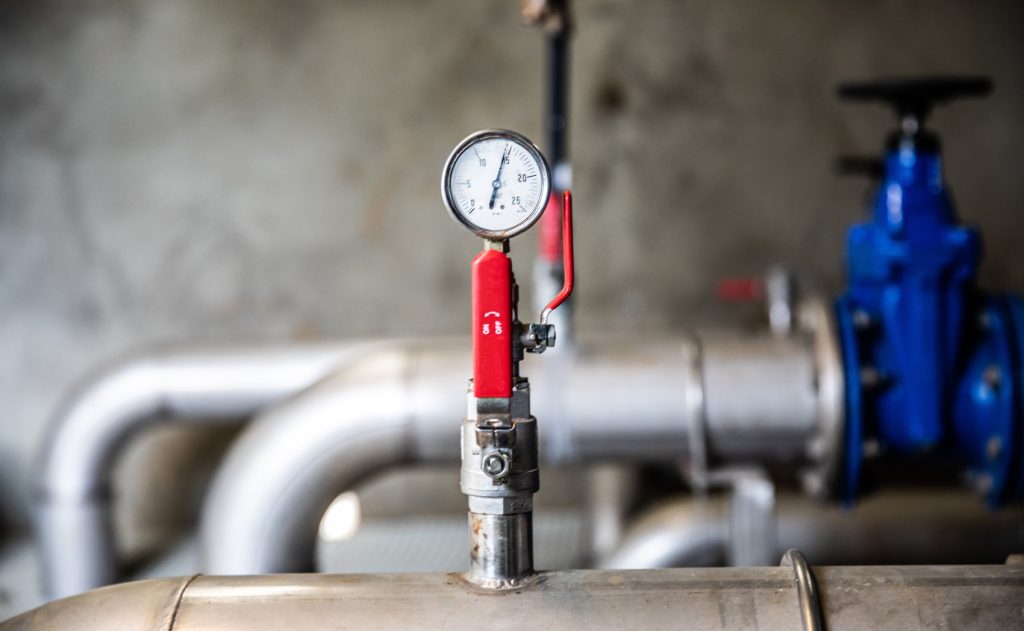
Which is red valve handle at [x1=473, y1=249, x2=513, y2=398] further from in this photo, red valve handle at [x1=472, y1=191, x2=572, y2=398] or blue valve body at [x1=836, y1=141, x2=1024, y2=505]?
blue valve body at [x1=836, y1=141, x2=1024, y2=505]

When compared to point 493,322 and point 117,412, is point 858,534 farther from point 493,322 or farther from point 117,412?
point 117,412

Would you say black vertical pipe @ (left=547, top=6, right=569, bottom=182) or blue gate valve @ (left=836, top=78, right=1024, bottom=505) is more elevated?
black vertical pipe @ (left=547, top=6, right=569, bottom=182)

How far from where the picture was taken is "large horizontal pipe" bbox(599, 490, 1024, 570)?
2.03 metres

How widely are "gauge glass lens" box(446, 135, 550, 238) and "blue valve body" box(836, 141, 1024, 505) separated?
0.89m

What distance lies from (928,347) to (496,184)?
1015mm

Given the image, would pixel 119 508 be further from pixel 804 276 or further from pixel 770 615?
pixel 770 615

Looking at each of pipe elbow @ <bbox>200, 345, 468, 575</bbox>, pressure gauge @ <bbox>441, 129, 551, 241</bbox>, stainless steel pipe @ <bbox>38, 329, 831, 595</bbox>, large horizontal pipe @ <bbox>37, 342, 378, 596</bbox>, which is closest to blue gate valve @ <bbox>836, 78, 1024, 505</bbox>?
stainless steel pipe @ <bbox>38, 329, 831, 595</bbox>

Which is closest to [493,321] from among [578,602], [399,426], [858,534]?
[578,602]

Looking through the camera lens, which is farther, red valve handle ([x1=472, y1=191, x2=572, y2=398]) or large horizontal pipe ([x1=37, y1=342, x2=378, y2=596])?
large horizontal pipe ([x1=37, y1=342, x2=378, y2=596])

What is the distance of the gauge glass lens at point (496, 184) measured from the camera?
3.60 feet

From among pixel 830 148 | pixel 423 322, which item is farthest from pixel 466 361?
pixel 830 148

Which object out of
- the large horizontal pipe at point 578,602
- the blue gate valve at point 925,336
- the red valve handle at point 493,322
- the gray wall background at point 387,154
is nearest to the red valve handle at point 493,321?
the red valve handle at point 493,322

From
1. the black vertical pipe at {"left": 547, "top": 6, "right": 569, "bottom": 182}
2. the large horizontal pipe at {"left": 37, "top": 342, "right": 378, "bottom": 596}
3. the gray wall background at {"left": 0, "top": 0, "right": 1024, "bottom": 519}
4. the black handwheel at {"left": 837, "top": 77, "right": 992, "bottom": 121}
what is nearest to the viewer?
the black handwheel at {"left": 837, "top": 77, "right": 992, "bottom": 121}

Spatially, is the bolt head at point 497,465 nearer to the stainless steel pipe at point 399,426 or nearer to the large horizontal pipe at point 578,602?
the large horizontal pipe at point 578,602
